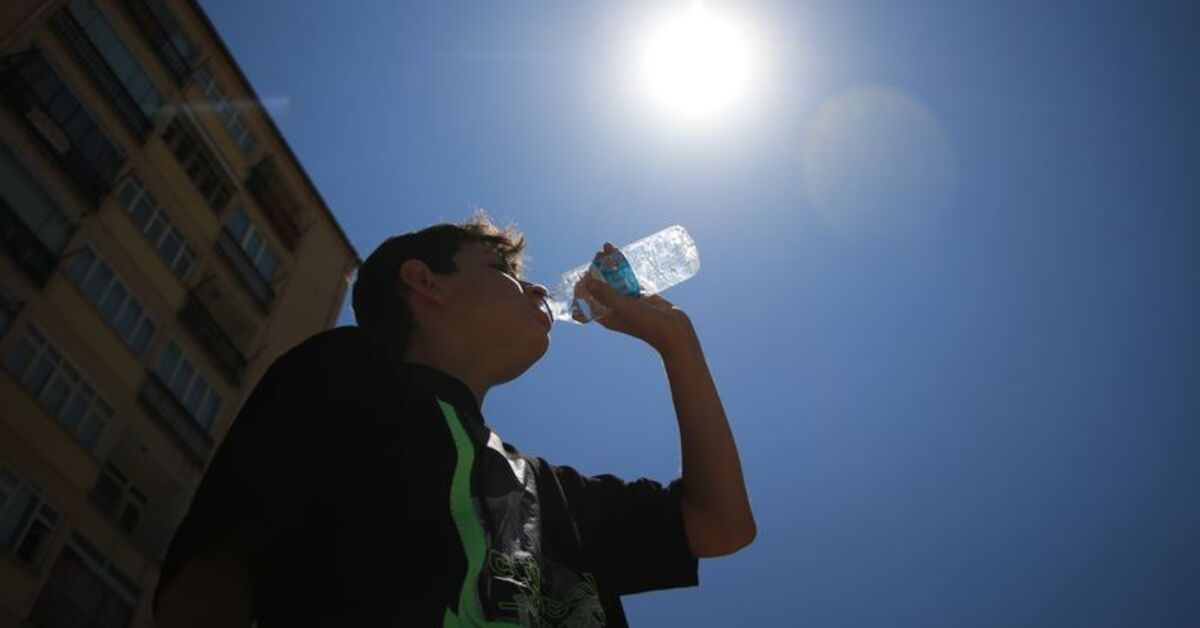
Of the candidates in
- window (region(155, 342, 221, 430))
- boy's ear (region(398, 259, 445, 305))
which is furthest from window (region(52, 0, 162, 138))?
boy's ear (region(398, 259, 445, 305))

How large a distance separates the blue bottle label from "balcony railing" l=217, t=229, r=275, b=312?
1814cm

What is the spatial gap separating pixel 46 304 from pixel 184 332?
3.51 m

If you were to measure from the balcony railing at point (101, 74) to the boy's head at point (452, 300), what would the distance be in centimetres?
1656

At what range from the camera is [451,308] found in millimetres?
2986

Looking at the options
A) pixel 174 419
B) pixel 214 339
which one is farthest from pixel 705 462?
pixel 214 339

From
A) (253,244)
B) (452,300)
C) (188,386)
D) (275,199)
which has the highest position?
A: (275,199)

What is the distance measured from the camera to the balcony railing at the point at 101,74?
627 inches

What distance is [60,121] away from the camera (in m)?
15.3

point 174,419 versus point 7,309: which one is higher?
point 7,309

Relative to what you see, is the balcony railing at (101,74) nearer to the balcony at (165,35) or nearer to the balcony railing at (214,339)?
the balcony at (165,35)

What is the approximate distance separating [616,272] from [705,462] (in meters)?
1.01

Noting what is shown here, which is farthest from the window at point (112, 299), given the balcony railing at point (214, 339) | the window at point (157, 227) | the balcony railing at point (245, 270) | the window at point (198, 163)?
the window at point (198, 163)

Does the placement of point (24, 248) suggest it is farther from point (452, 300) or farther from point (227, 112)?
point (452, 300)

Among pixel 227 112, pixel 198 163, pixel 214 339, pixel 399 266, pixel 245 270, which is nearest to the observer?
pixel 399 266
